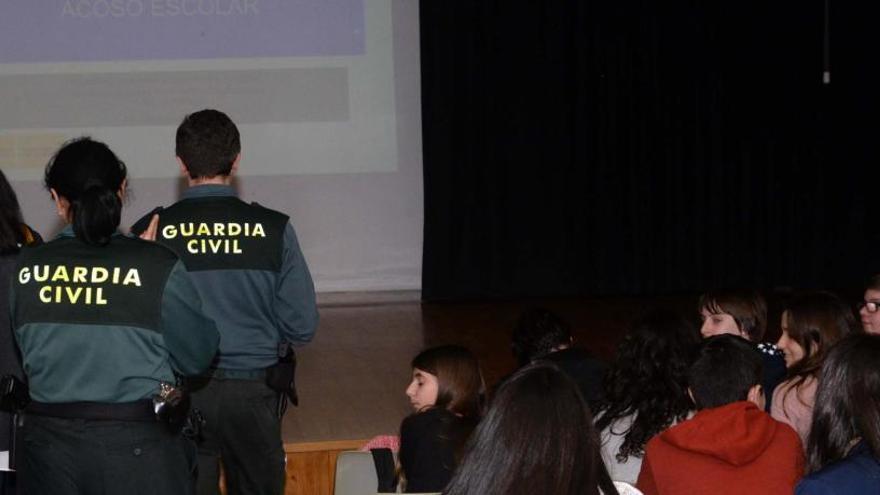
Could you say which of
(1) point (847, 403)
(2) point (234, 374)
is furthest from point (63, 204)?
(1) point (847, 403)

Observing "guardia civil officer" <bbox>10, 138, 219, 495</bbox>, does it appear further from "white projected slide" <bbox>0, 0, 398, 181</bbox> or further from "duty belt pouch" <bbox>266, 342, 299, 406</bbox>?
"white projected slide" <bbox>0, 0, 398, 181</bbox>

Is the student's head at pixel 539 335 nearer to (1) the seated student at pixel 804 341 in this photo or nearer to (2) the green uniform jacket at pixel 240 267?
(1) the seated student at pixel 804 341

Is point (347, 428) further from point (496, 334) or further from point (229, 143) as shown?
point (496, 334)

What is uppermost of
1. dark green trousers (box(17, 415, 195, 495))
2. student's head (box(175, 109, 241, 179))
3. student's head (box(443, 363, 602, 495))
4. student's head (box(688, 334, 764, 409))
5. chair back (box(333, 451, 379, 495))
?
student's head (box(175, 109, 241, 179))

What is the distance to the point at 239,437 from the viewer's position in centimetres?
306

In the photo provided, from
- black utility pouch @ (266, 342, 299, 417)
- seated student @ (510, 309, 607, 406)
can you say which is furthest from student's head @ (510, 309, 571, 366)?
black utility pouch @ (266, 342, 299, 417)

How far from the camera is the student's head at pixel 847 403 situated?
2.07 m

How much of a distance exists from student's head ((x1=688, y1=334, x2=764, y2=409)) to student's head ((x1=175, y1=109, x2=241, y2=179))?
1.18 meters

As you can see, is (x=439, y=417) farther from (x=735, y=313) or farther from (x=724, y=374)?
(x=735, y=313)

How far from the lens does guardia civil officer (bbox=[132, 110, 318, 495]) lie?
9.95 ft

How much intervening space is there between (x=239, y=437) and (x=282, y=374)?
18 cm

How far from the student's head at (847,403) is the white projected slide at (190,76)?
573 centimetres

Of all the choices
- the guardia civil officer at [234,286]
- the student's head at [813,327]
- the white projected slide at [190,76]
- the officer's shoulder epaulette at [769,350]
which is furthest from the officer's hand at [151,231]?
the white projected slide at [190,76]

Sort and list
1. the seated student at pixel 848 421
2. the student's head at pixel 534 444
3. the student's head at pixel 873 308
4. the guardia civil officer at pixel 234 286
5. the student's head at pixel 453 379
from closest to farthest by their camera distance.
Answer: the student's head at pixel 534 444
the seated student at pixel 848 421
the student's head at pixel 453 379
the guardia civil officer at pixel 234 286
the student's head at pixel 873 308
